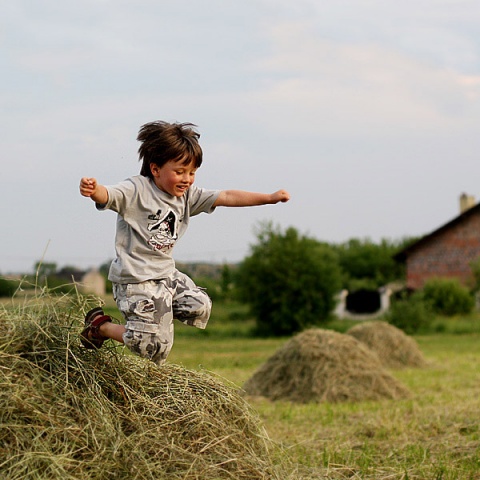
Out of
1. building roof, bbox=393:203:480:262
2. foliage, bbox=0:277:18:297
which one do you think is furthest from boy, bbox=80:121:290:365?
building roof, bbox=393:203:480:262

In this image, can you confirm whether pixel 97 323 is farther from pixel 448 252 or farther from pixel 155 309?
pixel 448 252

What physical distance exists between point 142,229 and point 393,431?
4402mm

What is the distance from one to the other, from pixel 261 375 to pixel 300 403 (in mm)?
1362

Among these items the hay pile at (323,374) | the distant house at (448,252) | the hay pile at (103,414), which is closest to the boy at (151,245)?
the hay pile at (103,414)

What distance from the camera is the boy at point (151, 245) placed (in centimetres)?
564

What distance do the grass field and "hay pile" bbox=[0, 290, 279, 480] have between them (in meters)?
0.54

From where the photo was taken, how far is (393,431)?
8992mm

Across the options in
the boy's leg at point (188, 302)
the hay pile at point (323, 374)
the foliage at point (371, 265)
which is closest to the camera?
the boy's leg at point (188, 302)

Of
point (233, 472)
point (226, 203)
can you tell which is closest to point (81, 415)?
point (233, 472)

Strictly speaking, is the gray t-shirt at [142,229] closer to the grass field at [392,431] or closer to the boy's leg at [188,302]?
the boy's leg at [188,302]

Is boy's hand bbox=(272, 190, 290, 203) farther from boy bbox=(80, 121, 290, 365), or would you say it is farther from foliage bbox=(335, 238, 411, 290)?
foliage bbox=(335, 238, 411, 290)

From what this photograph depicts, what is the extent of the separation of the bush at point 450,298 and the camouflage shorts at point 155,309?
121ft

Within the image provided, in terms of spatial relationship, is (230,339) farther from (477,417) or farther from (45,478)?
(45,478)

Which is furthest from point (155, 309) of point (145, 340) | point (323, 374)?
point (323, 374)
